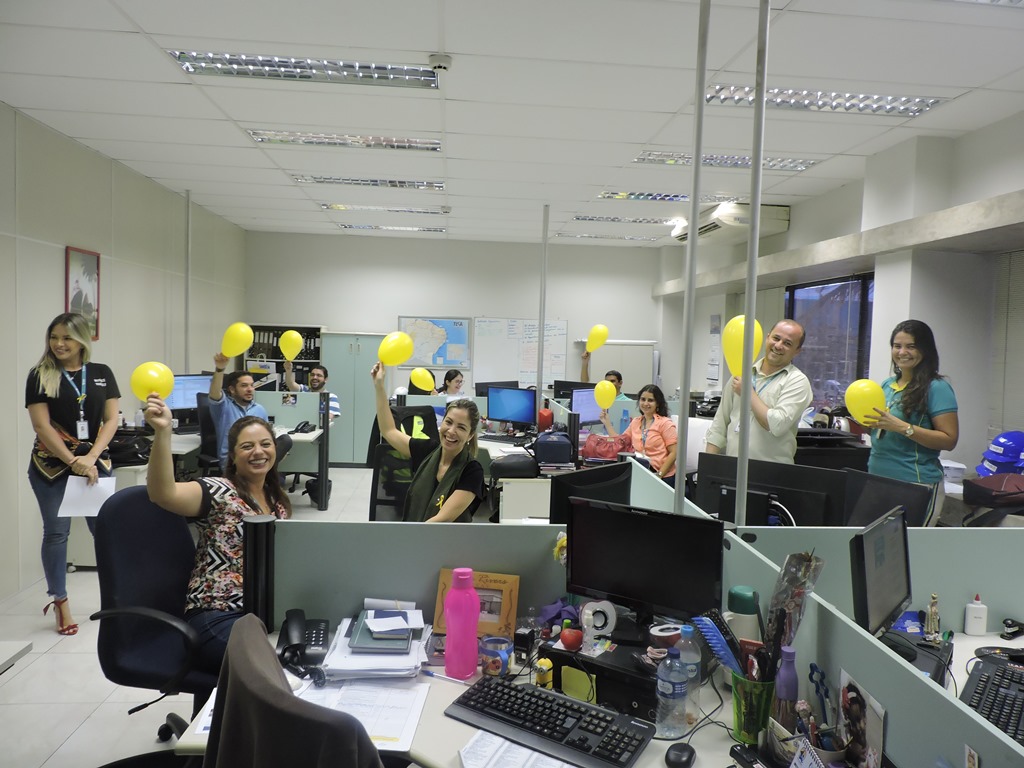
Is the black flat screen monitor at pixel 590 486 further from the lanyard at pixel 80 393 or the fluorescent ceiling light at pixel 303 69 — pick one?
the lanyard at pixel 80 393

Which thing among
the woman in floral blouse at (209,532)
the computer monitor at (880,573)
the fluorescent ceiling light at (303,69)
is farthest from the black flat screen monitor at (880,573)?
the fluorescent ceiling light at (303,69)

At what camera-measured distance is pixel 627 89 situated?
3.43 m

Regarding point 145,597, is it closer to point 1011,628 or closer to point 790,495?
point 790,495

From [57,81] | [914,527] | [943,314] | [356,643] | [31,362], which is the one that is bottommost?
[356,643]

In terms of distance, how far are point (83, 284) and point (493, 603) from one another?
13.4ft

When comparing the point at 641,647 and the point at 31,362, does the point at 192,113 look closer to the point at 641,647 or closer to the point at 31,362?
the point at 31,362

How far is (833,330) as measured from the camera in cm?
598

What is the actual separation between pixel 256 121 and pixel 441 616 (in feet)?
11.3

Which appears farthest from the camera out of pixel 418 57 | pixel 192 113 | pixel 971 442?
pixel 971 442

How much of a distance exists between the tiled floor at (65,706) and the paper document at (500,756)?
1.76 metres

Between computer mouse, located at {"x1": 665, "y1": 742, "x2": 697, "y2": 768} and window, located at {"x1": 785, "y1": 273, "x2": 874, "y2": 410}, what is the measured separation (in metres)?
4.68

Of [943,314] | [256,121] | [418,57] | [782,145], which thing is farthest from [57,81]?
[943,314]

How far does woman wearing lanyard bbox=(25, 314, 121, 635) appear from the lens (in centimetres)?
343

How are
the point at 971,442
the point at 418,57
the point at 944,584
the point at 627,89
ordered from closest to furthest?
the point at 944,584 < the point at 418,57 < the point at 627,89 < the point at 971,442
